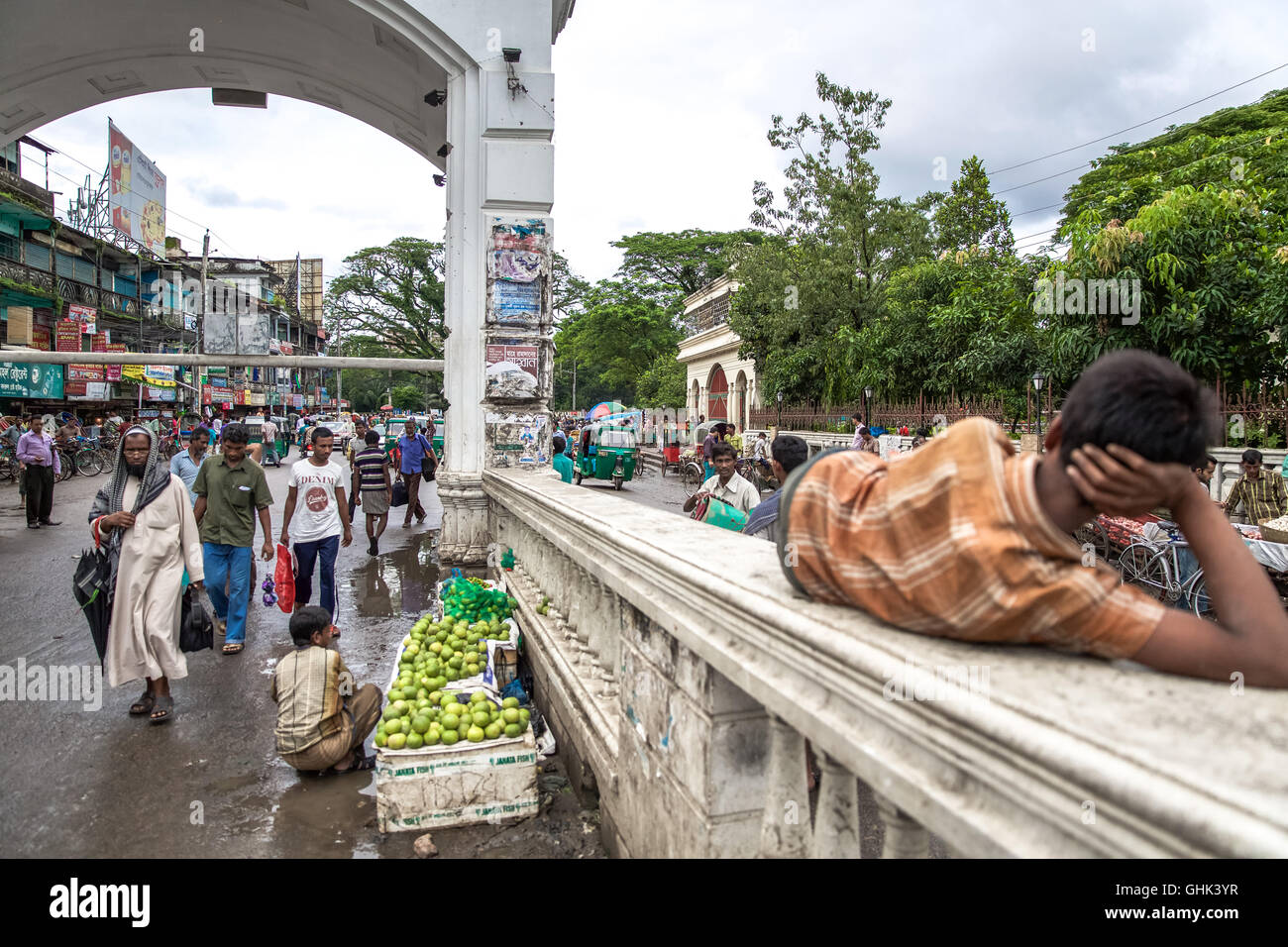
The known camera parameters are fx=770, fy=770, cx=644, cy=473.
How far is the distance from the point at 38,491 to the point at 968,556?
13.8 meters

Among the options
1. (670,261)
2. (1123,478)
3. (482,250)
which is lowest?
(1123,478)

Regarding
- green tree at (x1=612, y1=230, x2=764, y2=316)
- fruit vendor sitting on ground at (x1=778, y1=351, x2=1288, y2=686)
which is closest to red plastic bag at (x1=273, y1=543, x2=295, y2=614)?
fruit vendor sitting on ground at (x1=778, y1=351, x2=1288, y2=686)

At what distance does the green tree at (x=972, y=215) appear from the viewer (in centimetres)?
2323

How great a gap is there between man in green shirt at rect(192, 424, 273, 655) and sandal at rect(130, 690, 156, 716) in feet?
3.66

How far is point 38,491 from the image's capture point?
11.3 metres

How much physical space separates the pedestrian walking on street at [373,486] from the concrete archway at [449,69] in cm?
154

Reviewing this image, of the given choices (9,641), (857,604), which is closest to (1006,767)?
(857,604)

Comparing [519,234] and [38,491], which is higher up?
[519,234]

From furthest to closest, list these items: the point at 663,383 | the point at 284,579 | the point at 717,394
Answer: the point at 663,383 < the point at 717,394 < the point at 284,579

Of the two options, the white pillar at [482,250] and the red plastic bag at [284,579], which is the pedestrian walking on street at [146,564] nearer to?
the red plastic bag at [284,579]

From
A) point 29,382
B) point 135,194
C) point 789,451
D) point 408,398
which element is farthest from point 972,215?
point 408,398

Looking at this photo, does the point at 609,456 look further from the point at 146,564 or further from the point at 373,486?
the point at 146,564

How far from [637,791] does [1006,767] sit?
169 centimetres

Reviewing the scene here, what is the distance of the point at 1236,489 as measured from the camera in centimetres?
792
